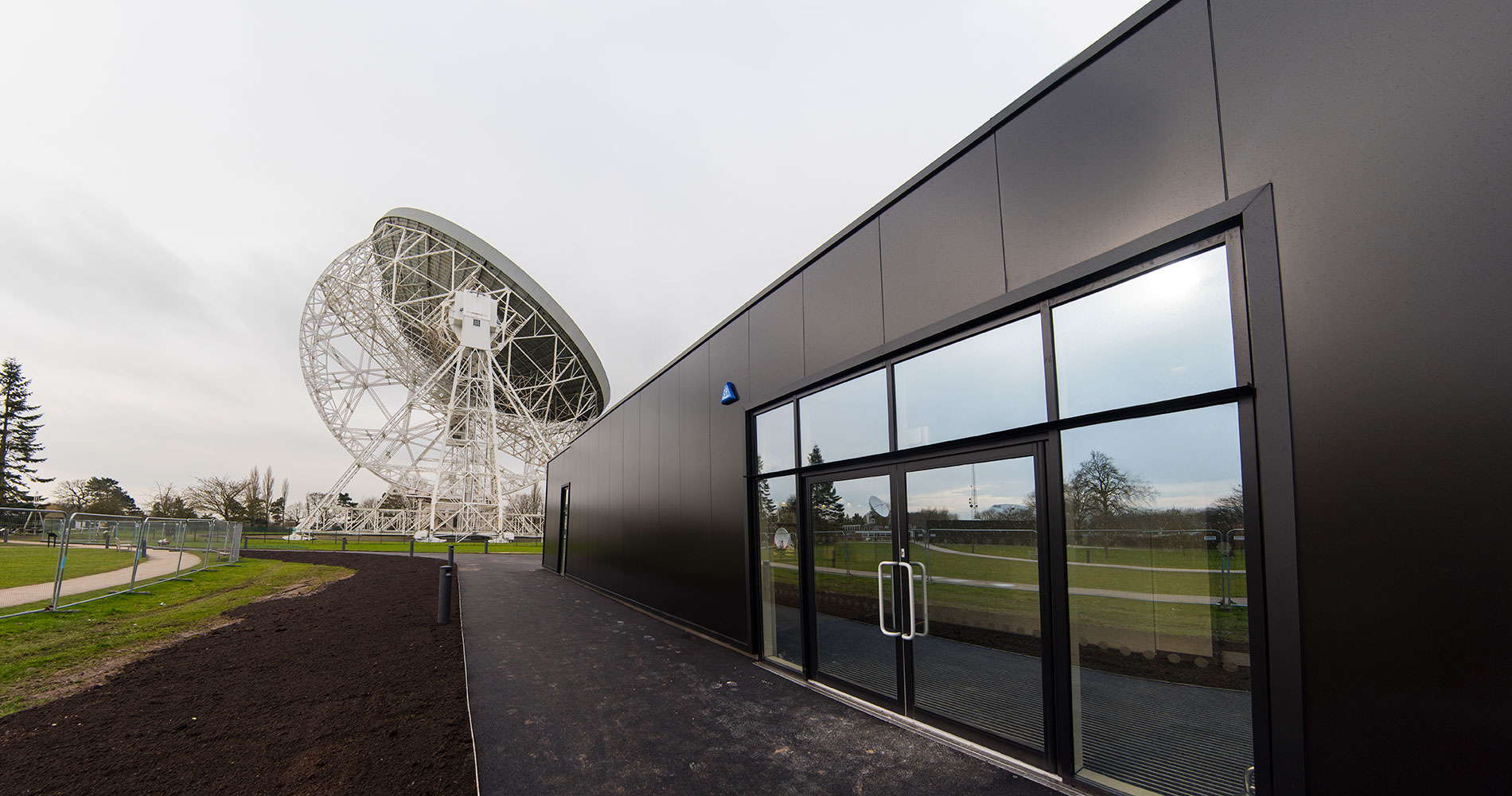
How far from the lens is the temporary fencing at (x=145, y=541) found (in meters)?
9.76

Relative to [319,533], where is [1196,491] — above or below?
above

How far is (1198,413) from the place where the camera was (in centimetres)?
294

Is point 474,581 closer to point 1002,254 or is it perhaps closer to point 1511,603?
point 1002,254

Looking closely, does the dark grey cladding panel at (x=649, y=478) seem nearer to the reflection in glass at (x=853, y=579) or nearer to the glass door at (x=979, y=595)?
the reflection in glass at (x=853, y=579)

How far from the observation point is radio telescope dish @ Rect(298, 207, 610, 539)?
81.3ft

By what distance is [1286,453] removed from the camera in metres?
2.51

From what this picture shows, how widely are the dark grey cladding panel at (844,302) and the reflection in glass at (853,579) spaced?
1.24 meters

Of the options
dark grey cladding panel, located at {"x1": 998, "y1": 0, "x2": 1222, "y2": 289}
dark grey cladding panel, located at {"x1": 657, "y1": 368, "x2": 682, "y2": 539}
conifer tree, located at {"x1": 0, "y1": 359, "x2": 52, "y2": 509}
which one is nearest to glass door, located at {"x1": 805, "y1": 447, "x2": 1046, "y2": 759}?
dark grey cladding panel, located at {"x1": 998, "y1": 0, "x2": 1222, "y2": 289}

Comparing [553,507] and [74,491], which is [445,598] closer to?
[553,507]

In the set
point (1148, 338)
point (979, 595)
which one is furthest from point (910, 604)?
point (1148, 338)

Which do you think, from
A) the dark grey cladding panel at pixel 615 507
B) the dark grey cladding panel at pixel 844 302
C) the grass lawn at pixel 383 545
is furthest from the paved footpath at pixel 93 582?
the dark grey cladding panel at pixel 844 302

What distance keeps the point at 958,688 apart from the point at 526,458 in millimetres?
32576

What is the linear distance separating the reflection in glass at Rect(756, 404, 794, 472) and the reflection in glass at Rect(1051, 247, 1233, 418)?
127 inches

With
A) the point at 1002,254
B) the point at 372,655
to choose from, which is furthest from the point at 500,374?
the point at 1002,254
